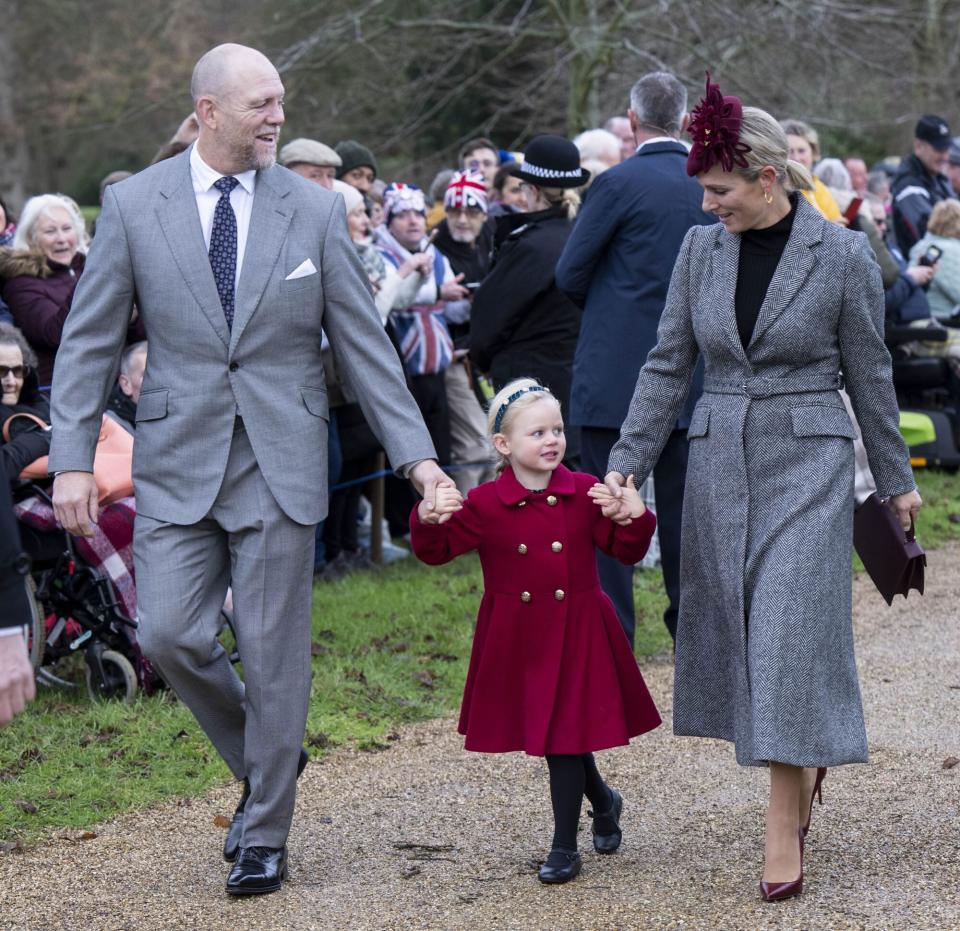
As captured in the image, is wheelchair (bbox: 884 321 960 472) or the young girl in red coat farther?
wheelchair (bbox: 884 321 960 472)

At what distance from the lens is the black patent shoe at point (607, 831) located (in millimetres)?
4777

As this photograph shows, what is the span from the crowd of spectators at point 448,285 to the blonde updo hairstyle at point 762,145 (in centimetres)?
125

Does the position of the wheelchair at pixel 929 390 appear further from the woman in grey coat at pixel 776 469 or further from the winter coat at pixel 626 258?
the woman in grey coat at pixel 776 469

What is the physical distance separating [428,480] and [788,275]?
3.70 ft

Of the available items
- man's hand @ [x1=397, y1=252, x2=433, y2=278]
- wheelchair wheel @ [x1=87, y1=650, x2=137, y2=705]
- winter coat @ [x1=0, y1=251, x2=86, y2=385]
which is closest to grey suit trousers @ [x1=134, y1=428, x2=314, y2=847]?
wheelchair wheel @ [x1=87, y1=650, x2=137, y2=705]

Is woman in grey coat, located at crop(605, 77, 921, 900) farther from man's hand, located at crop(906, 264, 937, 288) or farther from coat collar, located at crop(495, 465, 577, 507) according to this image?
man's hand, located at crop(906, 264, 937, 288)

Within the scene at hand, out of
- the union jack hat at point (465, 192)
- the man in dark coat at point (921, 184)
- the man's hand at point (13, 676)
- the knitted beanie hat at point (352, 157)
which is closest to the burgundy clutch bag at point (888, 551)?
the man's hand at point (13, 676)

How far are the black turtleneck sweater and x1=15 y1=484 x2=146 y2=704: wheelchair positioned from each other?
3.17 metres

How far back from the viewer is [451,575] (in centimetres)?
894

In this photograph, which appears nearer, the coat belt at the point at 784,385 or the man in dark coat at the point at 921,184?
the coat belt at the point at 784,385

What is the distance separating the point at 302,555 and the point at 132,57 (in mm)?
23101

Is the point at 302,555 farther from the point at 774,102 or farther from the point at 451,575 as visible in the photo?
the point at 774,102

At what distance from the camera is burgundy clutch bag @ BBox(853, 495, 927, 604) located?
466cm

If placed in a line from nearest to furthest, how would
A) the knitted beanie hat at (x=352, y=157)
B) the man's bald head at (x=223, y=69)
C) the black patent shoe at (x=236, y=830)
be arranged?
the man's bald head at (x=223, y=69)
the black patent shoe at (x=236, y=830)
the knitted beanie hat at (x=352, y=157)
